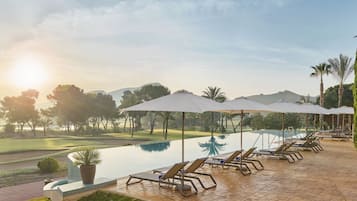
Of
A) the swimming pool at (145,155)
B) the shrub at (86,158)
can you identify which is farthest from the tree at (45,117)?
the shrub at (86,158)

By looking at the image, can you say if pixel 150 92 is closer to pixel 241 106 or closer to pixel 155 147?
pixel 155 147

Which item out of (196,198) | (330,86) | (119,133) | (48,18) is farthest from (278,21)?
(119,133)

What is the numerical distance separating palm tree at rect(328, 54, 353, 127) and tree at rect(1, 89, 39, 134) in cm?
3422

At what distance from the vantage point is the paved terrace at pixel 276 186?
645 centimetres

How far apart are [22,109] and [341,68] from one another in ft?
118

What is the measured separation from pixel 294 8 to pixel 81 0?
10912 mm

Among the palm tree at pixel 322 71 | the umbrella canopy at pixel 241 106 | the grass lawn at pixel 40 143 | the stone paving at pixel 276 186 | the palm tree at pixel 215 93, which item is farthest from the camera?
the palm tree at pixel 215 93

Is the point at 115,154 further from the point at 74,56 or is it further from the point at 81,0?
the point at 74,56

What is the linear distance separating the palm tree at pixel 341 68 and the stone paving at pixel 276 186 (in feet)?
72.9

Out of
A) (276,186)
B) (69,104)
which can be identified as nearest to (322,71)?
(276,186)

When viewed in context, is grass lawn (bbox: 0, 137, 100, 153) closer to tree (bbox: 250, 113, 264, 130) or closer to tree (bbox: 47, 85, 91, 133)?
tree (bbox: 47, 85, 91, 133)

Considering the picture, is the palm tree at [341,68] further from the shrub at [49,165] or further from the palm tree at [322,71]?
the shrub at [49,165]

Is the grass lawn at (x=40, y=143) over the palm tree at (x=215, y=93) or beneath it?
beneath

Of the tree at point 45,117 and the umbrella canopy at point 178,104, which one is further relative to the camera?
the tree at point 45,117
